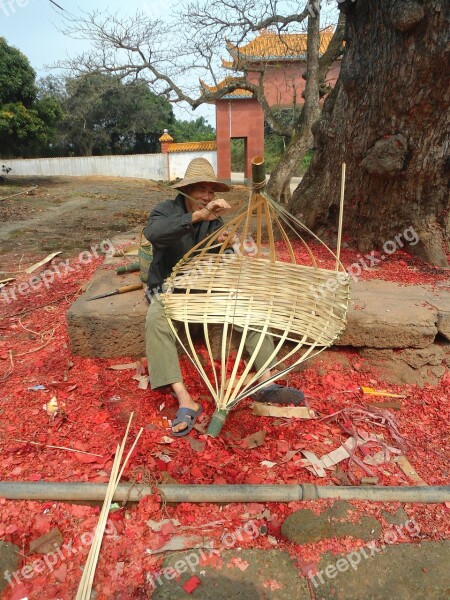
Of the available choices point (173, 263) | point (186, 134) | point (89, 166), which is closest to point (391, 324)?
point (173, 263)

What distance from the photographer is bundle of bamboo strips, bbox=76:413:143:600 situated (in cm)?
146

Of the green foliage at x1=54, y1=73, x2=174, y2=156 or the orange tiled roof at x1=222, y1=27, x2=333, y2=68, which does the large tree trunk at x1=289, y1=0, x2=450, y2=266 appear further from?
the green foliage at x1=54, y1=73, x2=174, y2=156

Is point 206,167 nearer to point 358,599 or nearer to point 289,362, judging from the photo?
point 289,362

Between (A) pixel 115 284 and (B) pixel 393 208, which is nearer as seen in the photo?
(A) pixel 115 284

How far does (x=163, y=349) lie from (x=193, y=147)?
18433 millimetres

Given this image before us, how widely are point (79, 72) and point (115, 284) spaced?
9048 mm

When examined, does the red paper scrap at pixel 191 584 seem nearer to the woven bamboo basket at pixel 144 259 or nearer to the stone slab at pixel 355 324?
the stone slab at pixel 355 324

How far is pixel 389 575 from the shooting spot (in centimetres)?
154

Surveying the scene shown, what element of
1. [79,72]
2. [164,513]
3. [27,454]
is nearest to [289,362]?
[164,513]

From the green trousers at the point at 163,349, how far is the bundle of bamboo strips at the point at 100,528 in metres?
0.38

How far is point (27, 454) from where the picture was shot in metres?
2.08

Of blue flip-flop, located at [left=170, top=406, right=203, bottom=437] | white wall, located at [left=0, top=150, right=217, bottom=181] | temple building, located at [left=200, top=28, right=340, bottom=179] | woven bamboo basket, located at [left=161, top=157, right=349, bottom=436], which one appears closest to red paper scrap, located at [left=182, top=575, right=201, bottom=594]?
blue flip-flop, located at [left=170, top=406, right=203, bottom=437]

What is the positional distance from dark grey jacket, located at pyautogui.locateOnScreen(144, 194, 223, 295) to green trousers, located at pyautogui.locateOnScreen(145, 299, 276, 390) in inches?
11.6

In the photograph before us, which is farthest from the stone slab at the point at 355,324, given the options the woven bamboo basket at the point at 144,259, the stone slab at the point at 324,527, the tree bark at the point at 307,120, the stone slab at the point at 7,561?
the tree bark at the point at 307,120
